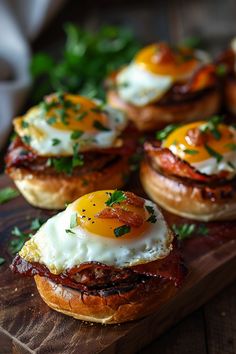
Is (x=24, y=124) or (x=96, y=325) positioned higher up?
(x=24, y=124)

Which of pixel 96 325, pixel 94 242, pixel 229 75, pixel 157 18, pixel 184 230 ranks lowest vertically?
pixel 157 18

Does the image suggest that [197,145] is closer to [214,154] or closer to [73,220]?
[214,154]

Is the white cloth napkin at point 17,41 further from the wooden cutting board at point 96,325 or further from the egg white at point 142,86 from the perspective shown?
the wooden cutting board at point 96,325

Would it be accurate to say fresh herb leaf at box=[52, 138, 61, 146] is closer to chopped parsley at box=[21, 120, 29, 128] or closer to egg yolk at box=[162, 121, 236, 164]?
chopped parsley at box=[21, 120, 29, 128]

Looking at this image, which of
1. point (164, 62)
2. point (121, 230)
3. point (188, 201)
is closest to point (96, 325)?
point (121, 230)

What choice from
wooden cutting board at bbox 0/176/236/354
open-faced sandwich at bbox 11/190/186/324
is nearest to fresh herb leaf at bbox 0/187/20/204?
wooden cutting board at bbox 0/176/236/354

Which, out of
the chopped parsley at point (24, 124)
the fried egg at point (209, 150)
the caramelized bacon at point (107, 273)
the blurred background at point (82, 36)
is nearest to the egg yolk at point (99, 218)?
the caramelized bacon at point (107, 273)
